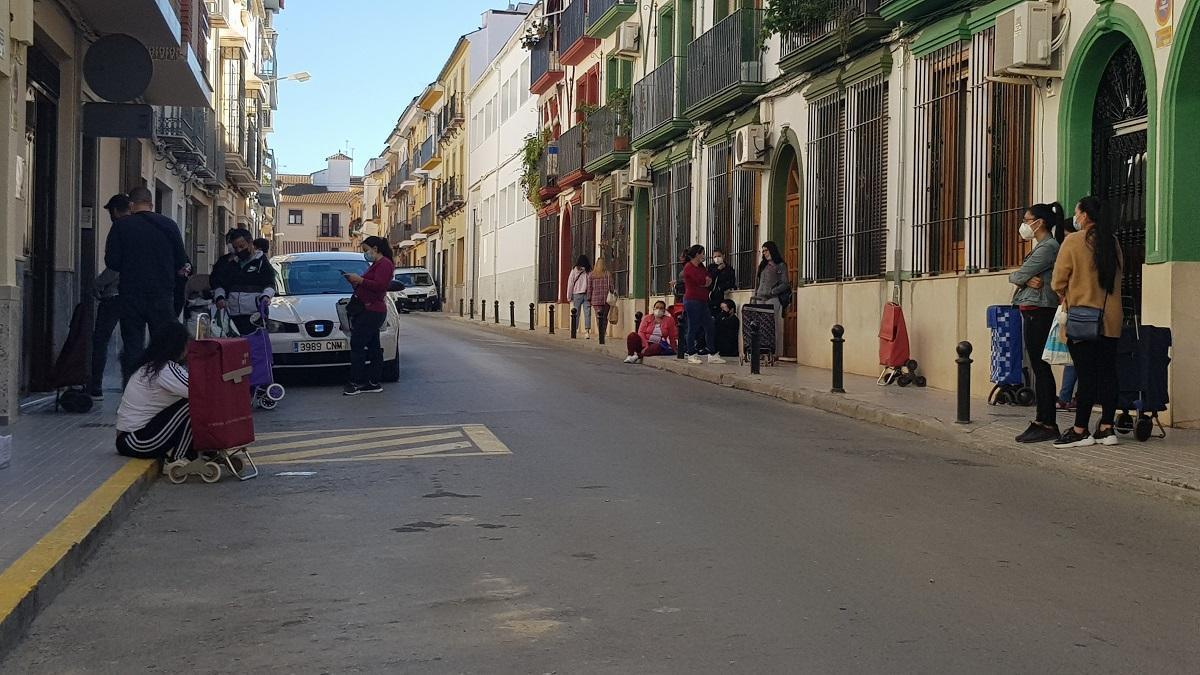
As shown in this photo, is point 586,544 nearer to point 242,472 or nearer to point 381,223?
point 242,472

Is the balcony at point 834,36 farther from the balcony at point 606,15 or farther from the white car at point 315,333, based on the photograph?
the balcony at point 606,15

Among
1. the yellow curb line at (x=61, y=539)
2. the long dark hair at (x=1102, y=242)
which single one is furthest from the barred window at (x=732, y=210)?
the yellow curb line at (x=61, y=539)

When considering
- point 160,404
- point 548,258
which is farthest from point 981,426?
point 548,258

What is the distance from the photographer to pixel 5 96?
33.9 feet

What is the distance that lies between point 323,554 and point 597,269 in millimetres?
22819

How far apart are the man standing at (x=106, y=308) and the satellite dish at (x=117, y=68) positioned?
1004mm

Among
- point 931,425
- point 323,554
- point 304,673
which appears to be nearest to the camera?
point 304,673

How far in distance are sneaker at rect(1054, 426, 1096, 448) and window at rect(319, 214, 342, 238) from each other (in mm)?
114128

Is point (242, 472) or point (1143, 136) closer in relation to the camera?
point (242, 472)

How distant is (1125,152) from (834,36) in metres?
6.20

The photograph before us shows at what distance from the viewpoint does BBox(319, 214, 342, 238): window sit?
12075 centimetres

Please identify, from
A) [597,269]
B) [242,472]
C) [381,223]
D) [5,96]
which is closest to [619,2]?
[597,269]

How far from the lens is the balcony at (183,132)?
23219mm

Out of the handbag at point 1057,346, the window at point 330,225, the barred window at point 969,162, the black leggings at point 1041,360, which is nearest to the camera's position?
the handbag at point 1057,346
